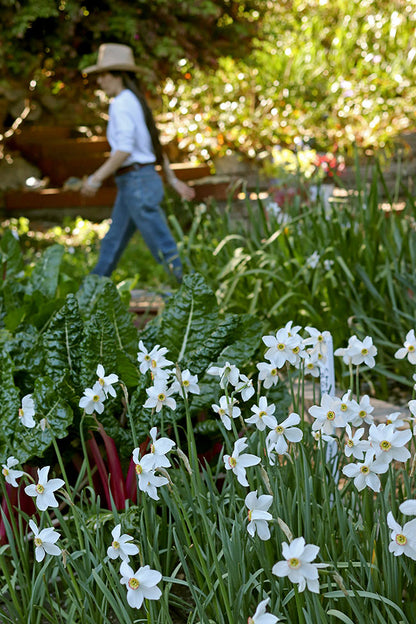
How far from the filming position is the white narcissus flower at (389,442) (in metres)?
1.02

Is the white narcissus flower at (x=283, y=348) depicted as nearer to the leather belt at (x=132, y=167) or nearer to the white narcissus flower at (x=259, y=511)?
the white narcissus flower at (x=259, y=511)

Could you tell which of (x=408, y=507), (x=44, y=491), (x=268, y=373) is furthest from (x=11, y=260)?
(x=408, y=507)

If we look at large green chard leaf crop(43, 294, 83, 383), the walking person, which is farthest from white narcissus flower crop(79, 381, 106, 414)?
the walking person

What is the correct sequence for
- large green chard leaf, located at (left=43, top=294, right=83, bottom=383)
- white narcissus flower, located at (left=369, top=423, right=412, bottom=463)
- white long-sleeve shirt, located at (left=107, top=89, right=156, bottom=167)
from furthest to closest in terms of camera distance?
white long-sleeve shirt, located at (left=107, top=89, right=156, bottom=167) → large green chard leaf, located at (left=43, top=294, right=83, bottom=383) → white narcissus flower, located at (left=369, top=423, right=412, bottom=463)

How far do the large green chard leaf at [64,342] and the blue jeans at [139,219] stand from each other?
2595 mm

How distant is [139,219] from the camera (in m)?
4.48

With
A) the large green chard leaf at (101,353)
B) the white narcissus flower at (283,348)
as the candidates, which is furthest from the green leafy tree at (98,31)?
the white narcissus flower at (283,348)

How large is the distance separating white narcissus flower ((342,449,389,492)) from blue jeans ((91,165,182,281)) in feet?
11.0

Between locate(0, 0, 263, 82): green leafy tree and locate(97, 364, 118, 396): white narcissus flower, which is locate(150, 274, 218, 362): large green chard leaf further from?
locate(0, 0, 263, 82): green leafy tree

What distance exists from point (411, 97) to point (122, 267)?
5.07 meters

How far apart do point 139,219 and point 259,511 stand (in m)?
3.63

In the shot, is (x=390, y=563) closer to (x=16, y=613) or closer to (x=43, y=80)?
(x=16, y=613)

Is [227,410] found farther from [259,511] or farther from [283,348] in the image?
[259,511]

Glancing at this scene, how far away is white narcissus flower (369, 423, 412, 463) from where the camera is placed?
1024 mm
